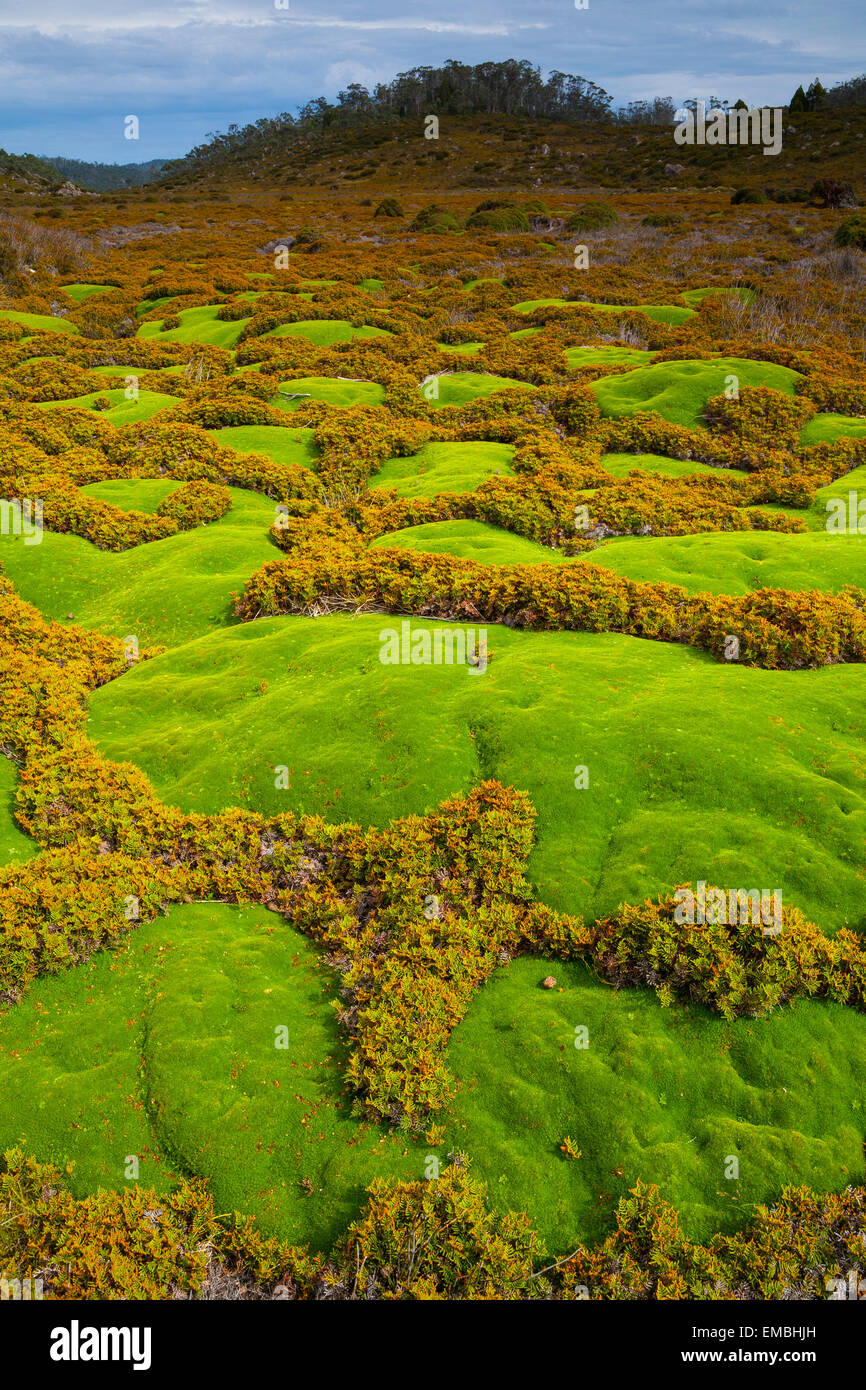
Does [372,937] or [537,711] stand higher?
[537,711]

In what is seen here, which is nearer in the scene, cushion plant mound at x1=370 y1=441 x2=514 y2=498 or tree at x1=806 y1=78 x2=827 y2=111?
Answer: cushion plant mound at x1=370 y1=441 x2=514 y2=498

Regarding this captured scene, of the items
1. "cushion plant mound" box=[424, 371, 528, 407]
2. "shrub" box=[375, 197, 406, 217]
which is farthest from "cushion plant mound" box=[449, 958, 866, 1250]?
"shrub" box=[375, 197, 406, 217]

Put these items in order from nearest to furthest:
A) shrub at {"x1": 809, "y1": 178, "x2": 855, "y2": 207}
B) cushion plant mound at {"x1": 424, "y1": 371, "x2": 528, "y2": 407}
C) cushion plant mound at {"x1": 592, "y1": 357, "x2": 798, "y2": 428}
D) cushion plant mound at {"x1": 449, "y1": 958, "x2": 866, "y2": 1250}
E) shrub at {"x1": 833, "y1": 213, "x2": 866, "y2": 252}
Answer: cushion plant mound at {"x1": 449, "y1": 958, "x2": 866, "y2": 1250}, cushion plant mound at {"x1": 592, "y1": 357, "x2": 798, "y2": 428}, cushion plant mound at {"x1": 424, "y1": 371, "x2": 528, "y2": 407}, shrub at {"x1": 833, "y1": 213, "x2": 866, "y2": 252}, shrub at {"x1": 809, "y1": 178, "x2": 855, "y2": 207}

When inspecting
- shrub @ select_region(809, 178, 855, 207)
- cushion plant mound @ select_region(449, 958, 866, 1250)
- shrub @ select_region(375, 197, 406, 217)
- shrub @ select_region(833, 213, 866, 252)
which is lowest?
cushion plant mound @ select_region(449, 958, 866, 1250)

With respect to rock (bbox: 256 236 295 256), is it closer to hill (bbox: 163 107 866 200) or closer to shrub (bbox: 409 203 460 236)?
shrub (bbox: 409 203 460 236)

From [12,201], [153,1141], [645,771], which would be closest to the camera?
[153,1141]

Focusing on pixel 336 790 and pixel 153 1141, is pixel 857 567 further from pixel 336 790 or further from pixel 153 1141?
pixel 153 1141

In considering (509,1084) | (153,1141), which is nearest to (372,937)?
(509,1084)

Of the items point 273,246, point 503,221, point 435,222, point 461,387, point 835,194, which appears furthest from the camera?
point 835,194

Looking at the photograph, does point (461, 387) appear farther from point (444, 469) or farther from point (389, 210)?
point (389, 210)

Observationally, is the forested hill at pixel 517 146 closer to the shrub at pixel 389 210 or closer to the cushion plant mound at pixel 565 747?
the shrub at pixel 389 210

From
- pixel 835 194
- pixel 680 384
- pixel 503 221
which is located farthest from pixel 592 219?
pixel 680 384
